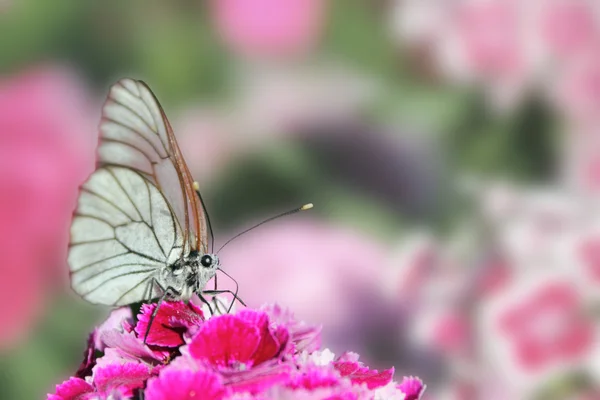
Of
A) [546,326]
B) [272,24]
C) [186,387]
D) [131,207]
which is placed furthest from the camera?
[272,24]

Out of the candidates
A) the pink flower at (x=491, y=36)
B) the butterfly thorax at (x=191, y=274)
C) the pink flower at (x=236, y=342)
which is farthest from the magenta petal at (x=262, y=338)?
the pink flower at (x=491, y=36)

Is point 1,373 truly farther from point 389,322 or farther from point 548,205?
point 548,205

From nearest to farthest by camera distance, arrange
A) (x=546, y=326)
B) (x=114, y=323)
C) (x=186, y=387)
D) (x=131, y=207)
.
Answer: (x=186, y=387), (x=114, y=323), (x=131, y=207), (x=546, y=326)

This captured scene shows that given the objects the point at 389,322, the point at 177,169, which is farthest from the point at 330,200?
the point at 177,169

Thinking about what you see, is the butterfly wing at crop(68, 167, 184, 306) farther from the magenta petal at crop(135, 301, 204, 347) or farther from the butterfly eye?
the magenta petal at crop(135, 301, 204, 347)

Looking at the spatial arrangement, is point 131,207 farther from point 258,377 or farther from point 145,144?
point 258,377

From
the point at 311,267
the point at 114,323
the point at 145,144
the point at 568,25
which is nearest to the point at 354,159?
the point at 311,267
